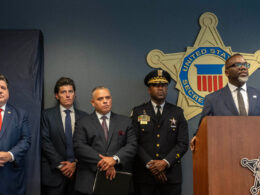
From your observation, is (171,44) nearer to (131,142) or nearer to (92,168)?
(131,142)

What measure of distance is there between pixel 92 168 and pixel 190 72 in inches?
Answer: 77.6

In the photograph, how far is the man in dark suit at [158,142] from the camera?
13.3 ft

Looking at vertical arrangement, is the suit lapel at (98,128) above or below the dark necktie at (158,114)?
below

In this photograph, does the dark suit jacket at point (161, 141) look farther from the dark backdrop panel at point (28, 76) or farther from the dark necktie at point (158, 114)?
the dark backdrop panel at point (28, 76)

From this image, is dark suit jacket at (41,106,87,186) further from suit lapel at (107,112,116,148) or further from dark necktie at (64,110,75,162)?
suit lapel at (107,112,116,148)

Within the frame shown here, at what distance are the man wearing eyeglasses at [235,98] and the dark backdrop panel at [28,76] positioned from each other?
1930 mm

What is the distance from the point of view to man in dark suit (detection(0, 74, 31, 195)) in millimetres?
3445

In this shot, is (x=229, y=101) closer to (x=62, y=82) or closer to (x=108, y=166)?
(x=108, y=166)

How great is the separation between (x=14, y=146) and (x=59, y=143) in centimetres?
67

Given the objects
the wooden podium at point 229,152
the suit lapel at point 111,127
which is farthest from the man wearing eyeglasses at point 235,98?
the suit lapel at point 111,127

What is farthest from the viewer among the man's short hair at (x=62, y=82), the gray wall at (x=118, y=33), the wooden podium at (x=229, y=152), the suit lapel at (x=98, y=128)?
the gray wall at (x=118, y=33)

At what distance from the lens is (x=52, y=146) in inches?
162

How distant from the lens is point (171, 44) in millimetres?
4910

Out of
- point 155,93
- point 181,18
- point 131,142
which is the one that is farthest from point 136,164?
point 181,18
